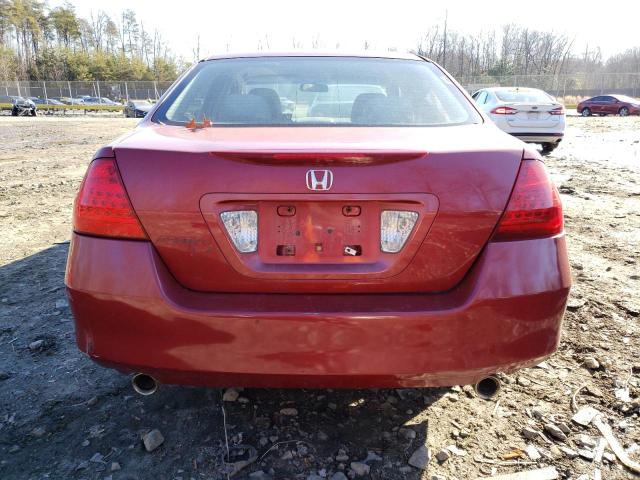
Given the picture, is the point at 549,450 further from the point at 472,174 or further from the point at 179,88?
the point at 179,88

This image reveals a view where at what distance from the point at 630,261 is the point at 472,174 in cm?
329

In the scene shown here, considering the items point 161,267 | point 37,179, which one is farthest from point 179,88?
point 37,179

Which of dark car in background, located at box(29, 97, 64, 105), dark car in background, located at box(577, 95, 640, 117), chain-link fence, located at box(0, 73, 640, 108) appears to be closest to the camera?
dark car in background, located at box(577, 95, 640, 117)

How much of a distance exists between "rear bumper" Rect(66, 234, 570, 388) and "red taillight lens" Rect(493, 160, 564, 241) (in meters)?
0.04

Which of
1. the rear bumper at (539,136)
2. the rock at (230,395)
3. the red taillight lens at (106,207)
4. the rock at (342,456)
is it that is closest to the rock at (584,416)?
the rock at (342,456)

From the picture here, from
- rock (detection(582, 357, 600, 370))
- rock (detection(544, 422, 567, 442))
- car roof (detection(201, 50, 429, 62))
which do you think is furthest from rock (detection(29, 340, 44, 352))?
rock (detection(582, 357, 600, 370))

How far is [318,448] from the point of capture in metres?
2.05

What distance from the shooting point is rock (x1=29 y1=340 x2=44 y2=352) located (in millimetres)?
2842

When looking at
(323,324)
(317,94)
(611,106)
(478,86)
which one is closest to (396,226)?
(323,324)

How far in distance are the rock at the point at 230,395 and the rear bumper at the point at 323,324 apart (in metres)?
0.70

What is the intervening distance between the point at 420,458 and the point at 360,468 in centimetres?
25

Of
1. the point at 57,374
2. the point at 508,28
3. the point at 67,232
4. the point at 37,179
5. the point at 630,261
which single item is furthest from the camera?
the point at 508,28

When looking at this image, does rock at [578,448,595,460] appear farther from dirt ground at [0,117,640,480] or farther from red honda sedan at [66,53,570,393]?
red honda sedan at [66,53,570,393]

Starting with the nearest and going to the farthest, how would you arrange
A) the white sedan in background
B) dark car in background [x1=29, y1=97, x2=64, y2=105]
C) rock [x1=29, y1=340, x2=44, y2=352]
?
rock [x1=29, y1=340, x2=44, y2=352]
the white sedan in background
dark car in background [x1=29, y1=97, x2=64, y2=105]
